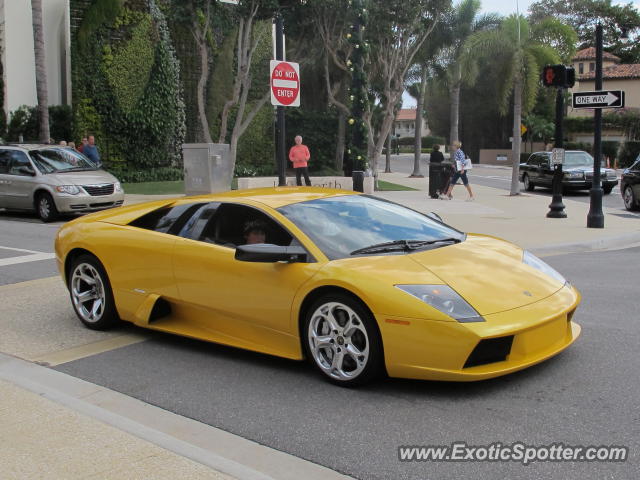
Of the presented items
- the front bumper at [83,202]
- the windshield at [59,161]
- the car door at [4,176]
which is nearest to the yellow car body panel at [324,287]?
the front bumper at [83,202]

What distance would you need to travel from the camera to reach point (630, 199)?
1877 centimetres

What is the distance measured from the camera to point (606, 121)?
2010 inches

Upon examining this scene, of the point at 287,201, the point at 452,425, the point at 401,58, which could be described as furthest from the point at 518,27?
the point at 452,425

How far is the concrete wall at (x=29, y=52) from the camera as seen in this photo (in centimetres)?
2503

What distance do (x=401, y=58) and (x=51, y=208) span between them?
1453 cm

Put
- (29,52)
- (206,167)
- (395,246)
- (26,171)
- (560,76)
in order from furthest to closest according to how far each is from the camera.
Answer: (29,52)
(26,171)
(206,167)
(560,76)
(395,246)

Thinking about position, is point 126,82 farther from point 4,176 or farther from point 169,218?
point 169,218

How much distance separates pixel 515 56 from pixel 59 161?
15179mm

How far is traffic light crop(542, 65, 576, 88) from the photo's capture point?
560 inches

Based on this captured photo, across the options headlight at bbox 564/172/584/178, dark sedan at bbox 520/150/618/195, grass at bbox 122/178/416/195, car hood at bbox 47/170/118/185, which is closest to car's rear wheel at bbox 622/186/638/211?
dark sedan at bbox 520/150/618/195

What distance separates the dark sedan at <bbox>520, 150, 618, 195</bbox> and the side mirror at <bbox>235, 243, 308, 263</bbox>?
19587mm

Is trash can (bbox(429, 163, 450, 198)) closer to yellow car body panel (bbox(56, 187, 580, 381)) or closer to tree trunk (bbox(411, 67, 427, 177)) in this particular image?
yellow car body panel (bbox(56, 187, 580, 381))

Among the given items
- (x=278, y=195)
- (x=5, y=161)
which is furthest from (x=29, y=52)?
(x=278, y=195)

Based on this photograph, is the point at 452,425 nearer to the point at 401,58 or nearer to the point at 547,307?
the point at 547,307
